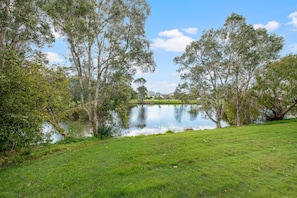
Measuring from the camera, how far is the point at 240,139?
8.26m

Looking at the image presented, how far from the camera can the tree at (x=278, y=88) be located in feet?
44.6

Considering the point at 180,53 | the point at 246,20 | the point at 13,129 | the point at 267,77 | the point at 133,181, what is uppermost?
the point at 246,20

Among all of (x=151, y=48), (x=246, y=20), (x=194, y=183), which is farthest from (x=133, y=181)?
(x=246, y=20)

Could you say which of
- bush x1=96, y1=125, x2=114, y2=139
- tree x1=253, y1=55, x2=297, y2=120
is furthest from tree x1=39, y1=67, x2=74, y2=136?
tree x1=253, y1=55, x2=297, y2=120

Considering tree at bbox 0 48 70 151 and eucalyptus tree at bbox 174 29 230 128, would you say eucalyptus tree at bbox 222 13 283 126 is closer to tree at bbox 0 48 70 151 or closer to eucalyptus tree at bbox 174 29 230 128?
eucalyptus tree at bbox 174 29 230 128

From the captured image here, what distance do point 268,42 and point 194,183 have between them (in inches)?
683

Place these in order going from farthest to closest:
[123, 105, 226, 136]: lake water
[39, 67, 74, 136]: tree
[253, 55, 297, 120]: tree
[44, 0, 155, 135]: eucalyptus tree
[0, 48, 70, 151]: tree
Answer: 1. [123, 105, 226, 136]: lake water
2. [253, 55, 297, 120]: tree
3. [44, 0, 155, 135]: eucalyptus tree
4. [39, 67, 74, 136]: tree
5. [0, 48, 70, 151]: tree

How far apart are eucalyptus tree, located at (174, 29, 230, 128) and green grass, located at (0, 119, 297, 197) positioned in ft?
35.6

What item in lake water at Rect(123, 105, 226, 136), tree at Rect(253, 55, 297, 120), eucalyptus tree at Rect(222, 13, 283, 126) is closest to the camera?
tree at Rect(253, 55, 297, 120)

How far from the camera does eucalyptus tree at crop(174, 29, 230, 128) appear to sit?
656 inches

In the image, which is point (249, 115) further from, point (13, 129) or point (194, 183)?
point (13, 129)

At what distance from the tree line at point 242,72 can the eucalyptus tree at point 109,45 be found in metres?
7.89

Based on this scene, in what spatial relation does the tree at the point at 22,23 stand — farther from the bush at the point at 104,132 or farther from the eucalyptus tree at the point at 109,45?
the bush at the point at 104,132

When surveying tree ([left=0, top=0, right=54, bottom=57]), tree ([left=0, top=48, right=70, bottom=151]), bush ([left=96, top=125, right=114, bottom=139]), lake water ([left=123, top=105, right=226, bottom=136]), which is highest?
tree ([left=0, top=0, right=54, bottom=57])
